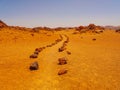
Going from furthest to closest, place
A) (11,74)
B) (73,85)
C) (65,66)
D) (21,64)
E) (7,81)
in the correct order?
(21,64) < (65,66) < (11,74) < (7,81) < (73,85)

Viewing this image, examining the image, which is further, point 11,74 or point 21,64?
point 21,64

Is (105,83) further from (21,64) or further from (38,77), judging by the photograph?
(21,64)

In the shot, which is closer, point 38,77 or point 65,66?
point 38,77

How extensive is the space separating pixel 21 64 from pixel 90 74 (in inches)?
267

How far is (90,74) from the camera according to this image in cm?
1439

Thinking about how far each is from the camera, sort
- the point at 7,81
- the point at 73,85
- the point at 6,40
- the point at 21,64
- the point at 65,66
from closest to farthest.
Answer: the point at 73,85 < the point at 7,81 < the point at 65,66 < the point at 21,64 < the point at 6,40

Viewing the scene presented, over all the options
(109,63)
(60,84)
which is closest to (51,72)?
(60,84)

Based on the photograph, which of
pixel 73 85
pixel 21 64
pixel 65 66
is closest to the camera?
pixel 73 85

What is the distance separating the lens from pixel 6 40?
3609 cm

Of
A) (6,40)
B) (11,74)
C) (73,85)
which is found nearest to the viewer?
(73,85)

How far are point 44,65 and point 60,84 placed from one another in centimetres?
496

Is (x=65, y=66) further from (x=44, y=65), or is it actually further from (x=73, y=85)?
(x=73, y=85)

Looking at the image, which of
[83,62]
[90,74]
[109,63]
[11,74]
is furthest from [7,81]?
[109,63]

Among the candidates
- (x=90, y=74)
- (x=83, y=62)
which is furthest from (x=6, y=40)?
(x=90, y=74)
